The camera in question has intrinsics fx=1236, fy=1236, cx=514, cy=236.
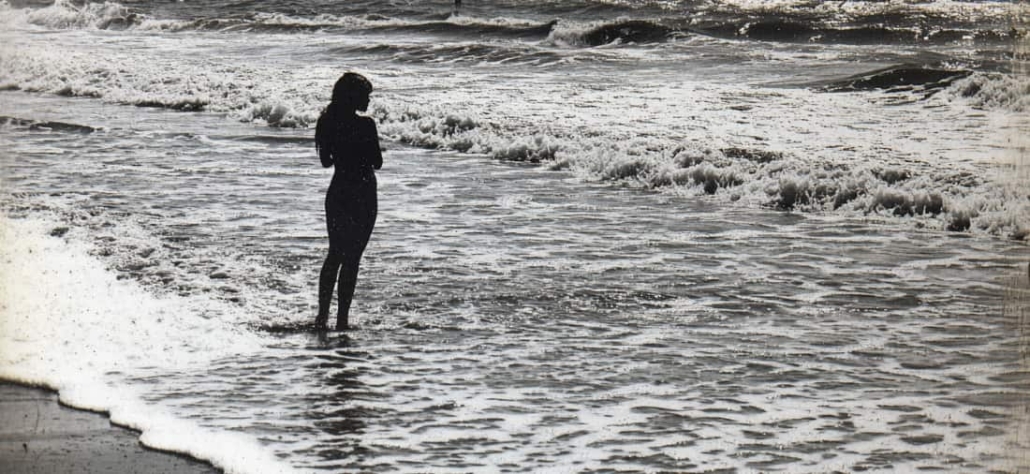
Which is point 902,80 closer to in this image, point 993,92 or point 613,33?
point 993,92

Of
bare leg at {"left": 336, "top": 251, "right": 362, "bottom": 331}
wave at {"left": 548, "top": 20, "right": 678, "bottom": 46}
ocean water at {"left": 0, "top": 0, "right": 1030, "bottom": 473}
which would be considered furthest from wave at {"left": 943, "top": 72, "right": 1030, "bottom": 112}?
bare leg at {"left": 336, "top": 251, "right": 362, "bottom": 331}

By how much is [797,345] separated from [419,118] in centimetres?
1308

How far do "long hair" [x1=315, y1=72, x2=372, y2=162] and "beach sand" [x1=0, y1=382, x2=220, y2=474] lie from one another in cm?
213

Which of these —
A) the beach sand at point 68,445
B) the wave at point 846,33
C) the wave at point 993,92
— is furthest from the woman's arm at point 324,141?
the wave at point 846,33

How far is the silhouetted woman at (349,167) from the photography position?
7.33 m

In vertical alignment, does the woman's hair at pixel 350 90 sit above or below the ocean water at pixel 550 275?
above

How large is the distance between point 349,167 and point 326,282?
82cm

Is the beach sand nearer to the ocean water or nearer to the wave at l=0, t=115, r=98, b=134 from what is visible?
the ocean water

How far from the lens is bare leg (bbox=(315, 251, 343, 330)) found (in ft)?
25.6

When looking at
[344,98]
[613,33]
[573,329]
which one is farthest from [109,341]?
[613,33]

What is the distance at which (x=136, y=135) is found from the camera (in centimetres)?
1830

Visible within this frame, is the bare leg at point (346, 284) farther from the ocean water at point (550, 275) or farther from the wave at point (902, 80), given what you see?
the wave at point (902, 80)

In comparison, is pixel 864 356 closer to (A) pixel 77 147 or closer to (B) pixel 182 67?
(A) pixel 77 147

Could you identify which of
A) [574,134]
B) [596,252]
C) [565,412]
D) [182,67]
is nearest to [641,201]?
[596,252]
